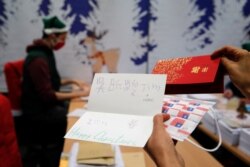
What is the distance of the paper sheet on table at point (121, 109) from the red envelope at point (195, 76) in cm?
7

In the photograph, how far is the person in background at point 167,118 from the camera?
2.37 ft

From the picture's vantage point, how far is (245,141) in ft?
4.76

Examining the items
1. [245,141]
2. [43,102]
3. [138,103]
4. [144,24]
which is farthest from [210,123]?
[144,24]

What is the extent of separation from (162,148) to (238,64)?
1.17 feet

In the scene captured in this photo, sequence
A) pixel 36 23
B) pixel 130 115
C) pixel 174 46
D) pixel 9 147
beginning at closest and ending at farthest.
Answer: pixel 130 115, pixel 9 147, pixel 36 23, pixel 174 46

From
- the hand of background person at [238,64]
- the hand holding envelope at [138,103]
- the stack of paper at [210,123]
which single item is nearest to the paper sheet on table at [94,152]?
the hand holding envelope at [138,103]

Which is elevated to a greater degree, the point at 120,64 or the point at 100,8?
the point at 100,8

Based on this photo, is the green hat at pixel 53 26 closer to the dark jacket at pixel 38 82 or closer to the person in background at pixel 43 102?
the person in background at pixel 43 102

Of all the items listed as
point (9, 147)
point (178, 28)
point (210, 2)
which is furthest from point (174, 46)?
point (9, 147)

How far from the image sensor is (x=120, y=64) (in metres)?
3.01

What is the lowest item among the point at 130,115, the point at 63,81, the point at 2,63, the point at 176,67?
the point at 63,81

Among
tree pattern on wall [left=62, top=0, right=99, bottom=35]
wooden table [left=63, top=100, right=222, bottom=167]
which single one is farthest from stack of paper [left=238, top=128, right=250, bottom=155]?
tree pattern on wall [left=62, top=0, right=99, bottom=35]

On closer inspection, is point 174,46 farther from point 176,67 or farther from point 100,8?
point 176,67

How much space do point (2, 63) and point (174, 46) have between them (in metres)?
1.75
